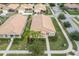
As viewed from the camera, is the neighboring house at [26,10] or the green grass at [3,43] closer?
the green grass at [3,43]

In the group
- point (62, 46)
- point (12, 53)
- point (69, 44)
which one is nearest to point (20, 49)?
point (12, 53)

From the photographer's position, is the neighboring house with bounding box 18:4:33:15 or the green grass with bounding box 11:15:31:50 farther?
the neighboring house with bounding box 18:4:33:15

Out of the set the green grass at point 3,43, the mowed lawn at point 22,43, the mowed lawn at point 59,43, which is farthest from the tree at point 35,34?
the green grass at point 3,43

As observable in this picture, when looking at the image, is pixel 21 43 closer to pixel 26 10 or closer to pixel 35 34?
pixel 35 34

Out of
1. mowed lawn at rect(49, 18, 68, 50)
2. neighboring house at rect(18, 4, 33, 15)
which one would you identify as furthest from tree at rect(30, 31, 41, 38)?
neighboring house at rect(18, 4, 33, 15)

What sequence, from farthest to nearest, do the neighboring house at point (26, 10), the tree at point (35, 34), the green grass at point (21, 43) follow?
the neighboring house at point (26, 10) → the tree at point (35, 34) → the green grass at point (21, 43)

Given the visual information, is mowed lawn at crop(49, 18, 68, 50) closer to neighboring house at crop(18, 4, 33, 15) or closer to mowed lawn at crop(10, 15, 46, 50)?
mowed lawn at crop(10, 15, 46, 50)

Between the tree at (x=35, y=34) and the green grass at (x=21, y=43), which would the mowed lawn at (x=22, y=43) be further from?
the tree at (x=35, y=34)

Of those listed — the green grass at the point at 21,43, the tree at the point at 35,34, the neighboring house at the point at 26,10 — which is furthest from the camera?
the neighboring house at the point at 26,10

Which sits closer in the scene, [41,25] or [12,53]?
[12,53]

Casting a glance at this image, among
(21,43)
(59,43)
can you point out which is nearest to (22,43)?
(21,43)

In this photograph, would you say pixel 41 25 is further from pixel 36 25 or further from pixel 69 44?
pixel 69 44
